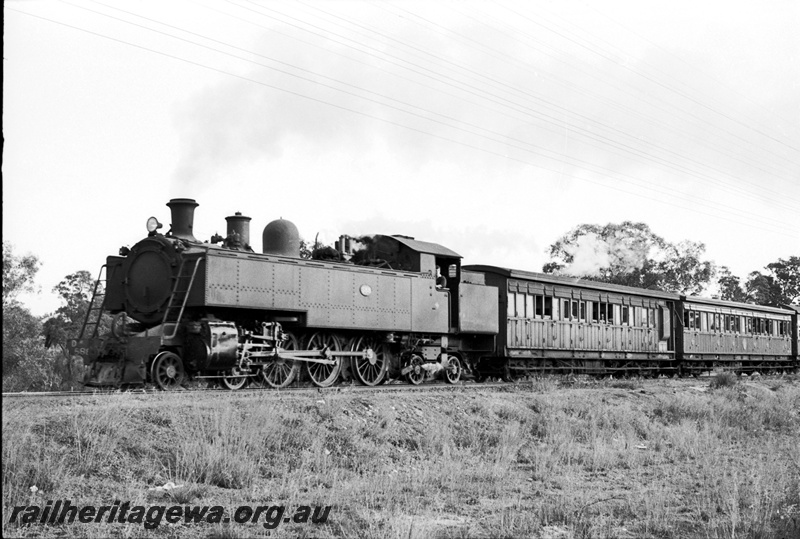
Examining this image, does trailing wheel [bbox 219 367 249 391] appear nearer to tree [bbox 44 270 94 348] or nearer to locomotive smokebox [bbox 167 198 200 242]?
locomotive smokebox [bbox 167 198 200 242]

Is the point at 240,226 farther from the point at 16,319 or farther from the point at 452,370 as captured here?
the point at 16,319

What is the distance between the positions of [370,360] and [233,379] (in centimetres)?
341

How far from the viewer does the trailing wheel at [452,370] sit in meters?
18.8

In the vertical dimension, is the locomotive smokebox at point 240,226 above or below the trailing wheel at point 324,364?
above

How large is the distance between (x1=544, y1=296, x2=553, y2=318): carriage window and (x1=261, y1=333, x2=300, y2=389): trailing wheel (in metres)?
8.84

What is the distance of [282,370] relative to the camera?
14.9 m

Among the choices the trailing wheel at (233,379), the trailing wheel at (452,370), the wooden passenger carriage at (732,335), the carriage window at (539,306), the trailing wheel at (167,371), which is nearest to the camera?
the trailing wheel at (167,371)

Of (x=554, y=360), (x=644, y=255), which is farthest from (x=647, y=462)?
(x=644, y=255)

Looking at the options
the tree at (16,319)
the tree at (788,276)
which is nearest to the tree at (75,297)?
the tree at (16,319)

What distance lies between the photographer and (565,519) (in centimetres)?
761

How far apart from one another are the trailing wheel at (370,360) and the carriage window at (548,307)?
6.11m

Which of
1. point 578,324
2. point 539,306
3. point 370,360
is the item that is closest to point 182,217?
point 370,360

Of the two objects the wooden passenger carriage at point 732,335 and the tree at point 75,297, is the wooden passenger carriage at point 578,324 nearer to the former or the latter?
the wooden passenger carriage at point 732,335

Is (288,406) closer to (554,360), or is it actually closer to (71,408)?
(71,408)
